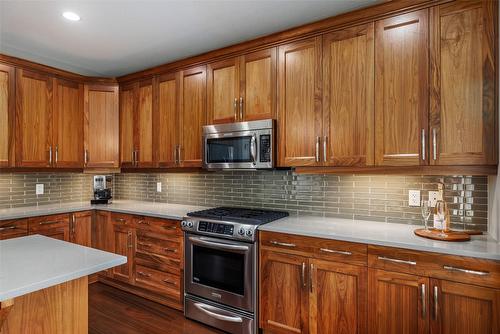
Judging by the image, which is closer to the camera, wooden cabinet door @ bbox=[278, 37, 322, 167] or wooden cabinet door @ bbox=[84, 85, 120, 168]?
wooden cabinet door @ bbox=[278, 37, 322, 167]

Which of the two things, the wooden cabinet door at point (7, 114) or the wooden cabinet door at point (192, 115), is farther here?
the wooden cabinet door at point (192, 115)

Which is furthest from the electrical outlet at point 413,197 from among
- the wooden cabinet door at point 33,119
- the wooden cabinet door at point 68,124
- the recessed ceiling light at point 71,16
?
the wooden cabinet door at point 33,119

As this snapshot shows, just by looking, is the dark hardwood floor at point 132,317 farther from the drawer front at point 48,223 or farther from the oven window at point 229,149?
the oven window at point 229,149

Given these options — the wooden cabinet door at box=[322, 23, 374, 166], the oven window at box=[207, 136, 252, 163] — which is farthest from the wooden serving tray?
the oven window at box=[207, 136, 252, 163]

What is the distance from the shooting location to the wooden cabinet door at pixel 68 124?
130 inches

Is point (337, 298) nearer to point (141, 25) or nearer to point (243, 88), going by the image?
point (243, 88)

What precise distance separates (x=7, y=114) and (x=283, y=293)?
3.17 meters

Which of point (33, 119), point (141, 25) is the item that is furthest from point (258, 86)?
point (33, 119)

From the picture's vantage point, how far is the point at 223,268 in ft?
8.03

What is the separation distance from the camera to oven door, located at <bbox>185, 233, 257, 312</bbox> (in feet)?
7.55

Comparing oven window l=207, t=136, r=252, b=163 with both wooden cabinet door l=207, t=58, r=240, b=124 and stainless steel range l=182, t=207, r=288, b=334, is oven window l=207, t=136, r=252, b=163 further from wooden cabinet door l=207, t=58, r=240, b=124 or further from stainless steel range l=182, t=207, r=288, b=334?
stainless steel range l=182, t=207, r=288, b=334

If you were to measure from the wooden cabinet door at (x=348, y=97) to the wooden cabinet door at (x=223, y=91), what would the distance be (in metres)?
0.86

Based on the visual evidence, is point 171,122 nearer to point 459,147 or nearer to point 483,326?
point 459,147

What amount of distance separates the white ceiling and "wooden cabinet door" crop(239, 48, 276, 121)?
0.68 feet
